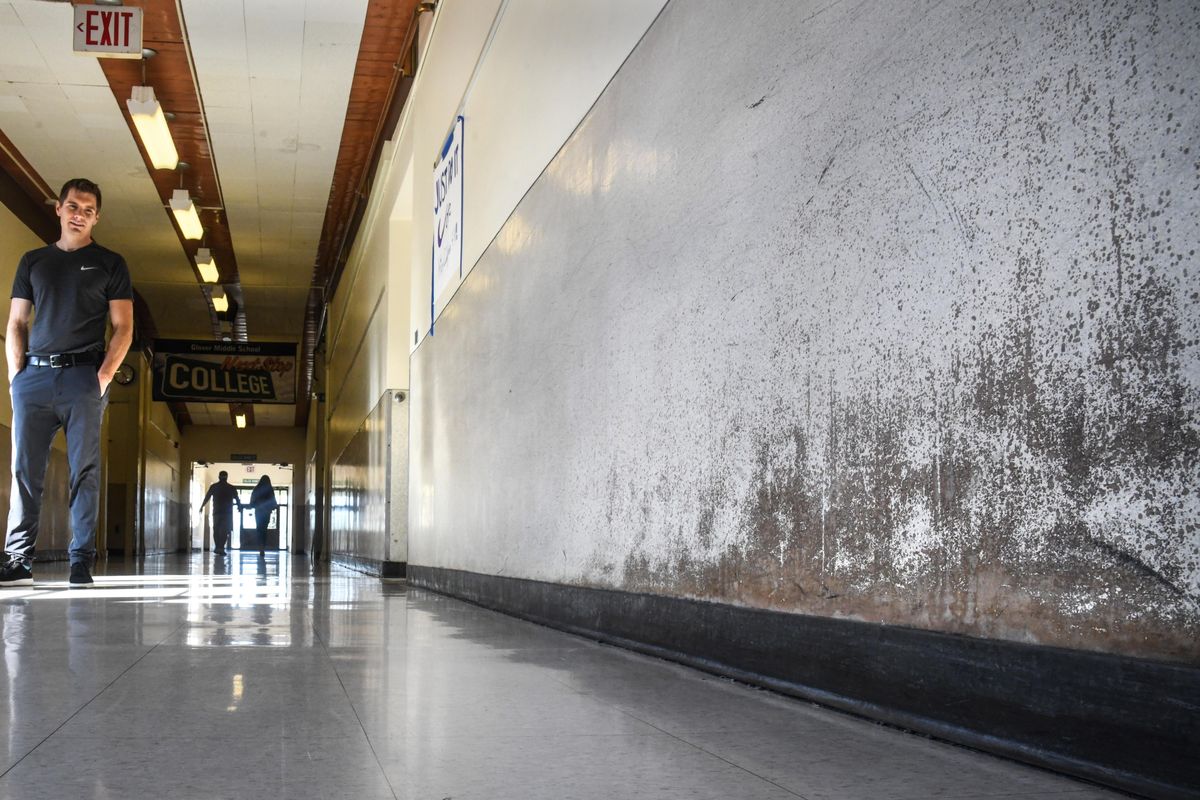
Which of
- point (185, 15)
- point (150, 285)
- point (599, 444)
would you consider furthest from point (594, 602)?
point (150, 285)

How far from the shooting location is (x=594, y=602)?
9.90ft

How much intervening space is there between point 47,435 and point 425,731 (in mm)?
3978

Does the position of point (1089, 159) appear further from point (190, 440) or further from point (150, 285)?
point (190, 440)

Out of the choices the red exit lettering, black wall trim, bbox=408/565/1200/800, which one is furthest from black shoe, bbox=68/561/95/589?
black wall trim, bbox=408/565/1200/800

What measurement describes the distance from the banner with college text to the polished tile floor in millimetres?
17641

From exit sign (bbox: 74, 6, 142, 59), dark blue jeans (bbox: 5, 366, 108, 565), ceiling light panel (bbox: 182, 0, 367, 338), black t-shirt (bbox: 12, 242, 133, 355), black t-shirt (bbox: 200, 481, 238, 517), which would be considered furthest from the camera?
black t-shirt (bbox: 200, 481, 238, 517)

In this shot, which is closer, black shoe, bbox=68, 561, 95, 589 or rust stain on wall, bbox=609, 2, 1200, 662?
rust stain on wall, bbox=609, 2, 1200, 662

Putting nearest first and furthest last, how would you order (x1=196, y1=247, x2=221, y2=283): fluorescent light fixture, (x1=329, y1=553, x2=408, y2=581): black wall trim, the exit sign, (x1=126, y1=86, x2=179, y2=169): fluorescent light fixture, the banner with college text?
the exit sign, (x1=126, y1=86, x2=179, y2=169): fluorescent light fixture, (x1=329, y1=553, x2=408, y2=581): black wall trim, (x1=196, y1=247, x2=221, y2=283): fluorescent light fixture, the banner with college text

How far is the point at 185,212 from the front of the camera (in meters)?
11.5

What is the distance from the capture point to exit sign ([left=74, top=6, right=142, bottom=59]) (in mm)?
7215

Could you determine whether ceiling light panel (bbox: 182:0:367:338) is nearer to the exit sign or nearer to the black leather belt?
the exit sign

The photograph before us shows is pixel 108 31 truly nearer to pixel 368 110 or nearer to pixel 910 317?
pixel 368 110

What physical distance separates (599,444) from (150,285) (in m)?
15.9

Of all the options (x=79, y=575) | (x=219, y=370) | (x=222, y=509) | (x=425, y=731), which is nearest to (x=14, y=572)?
(x=79, y=575)
